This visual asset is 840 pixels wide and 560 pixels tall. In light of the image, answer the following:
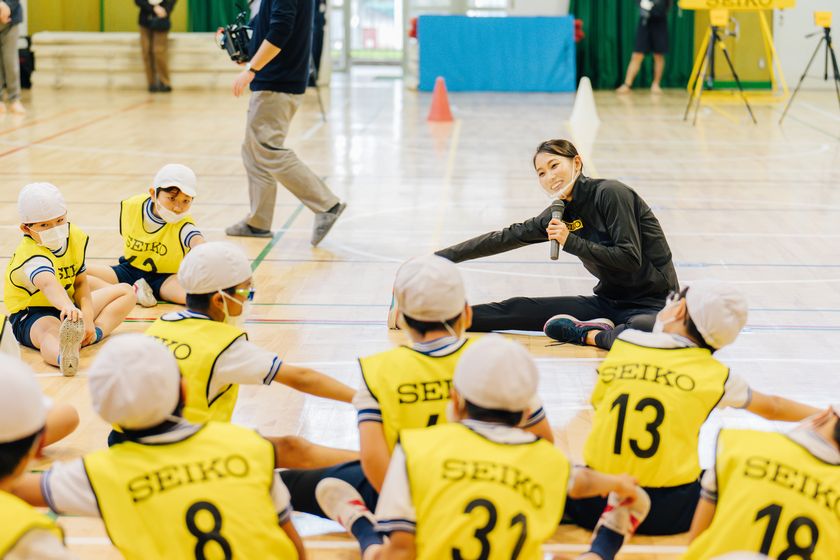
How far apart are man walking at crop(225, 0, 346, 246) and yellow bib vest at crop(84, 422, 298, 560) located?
3.95m

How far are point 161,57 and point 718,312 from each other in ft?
45.5

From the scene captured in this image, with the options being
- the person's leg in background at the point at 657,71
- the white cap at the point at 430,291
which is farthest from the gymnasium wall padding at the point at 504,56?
the white cap at the point at 430,291

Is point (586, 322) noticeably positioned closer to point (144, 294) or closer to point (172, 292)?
point (172, 292)

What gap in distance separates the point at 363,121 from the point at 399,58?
9143 millimetres

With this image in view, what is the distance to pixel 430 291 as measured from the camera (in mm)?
2695

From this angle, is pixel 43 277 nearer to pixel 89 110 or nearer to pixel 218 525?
pixel 218 525

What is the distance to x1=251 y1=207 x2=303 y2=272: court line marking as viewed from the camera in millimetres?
5873

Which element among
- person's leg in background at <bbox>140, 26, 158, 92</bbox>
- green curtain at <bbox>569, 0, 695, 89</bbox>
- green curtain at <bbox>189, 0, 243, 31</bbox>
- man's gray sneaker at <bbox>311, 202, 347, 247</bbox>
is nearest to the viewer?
man's gray sneaker at <bbox>311, 202, 347, 247</bbox>

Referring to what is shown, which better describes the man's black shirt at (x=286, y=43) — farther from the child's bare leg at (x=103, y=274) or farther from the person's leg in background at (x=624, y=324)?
the person's leg in background at (x=624, y=324)

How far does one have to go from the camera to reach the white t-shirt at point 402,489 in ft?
7.27

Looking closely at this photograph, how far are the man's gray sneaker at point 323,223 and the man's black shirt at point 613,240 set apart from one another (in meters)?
1.74

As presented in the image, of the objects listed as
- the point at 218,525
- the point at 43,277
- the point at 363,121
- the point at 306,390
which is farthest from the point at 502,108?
the point at 218,525

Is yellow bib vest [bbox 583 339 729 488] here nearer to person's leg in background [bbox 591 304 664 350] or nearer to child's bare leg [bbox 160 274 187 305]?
person's leg in background [bbox 591 304 664 350]

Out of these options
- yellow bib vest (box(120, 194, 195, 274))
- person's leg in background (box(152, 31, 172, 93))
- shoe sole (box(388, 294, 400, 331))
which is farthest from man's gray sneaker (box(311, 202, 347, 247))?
person's leg in background (box(152, 31, 172, 93))
